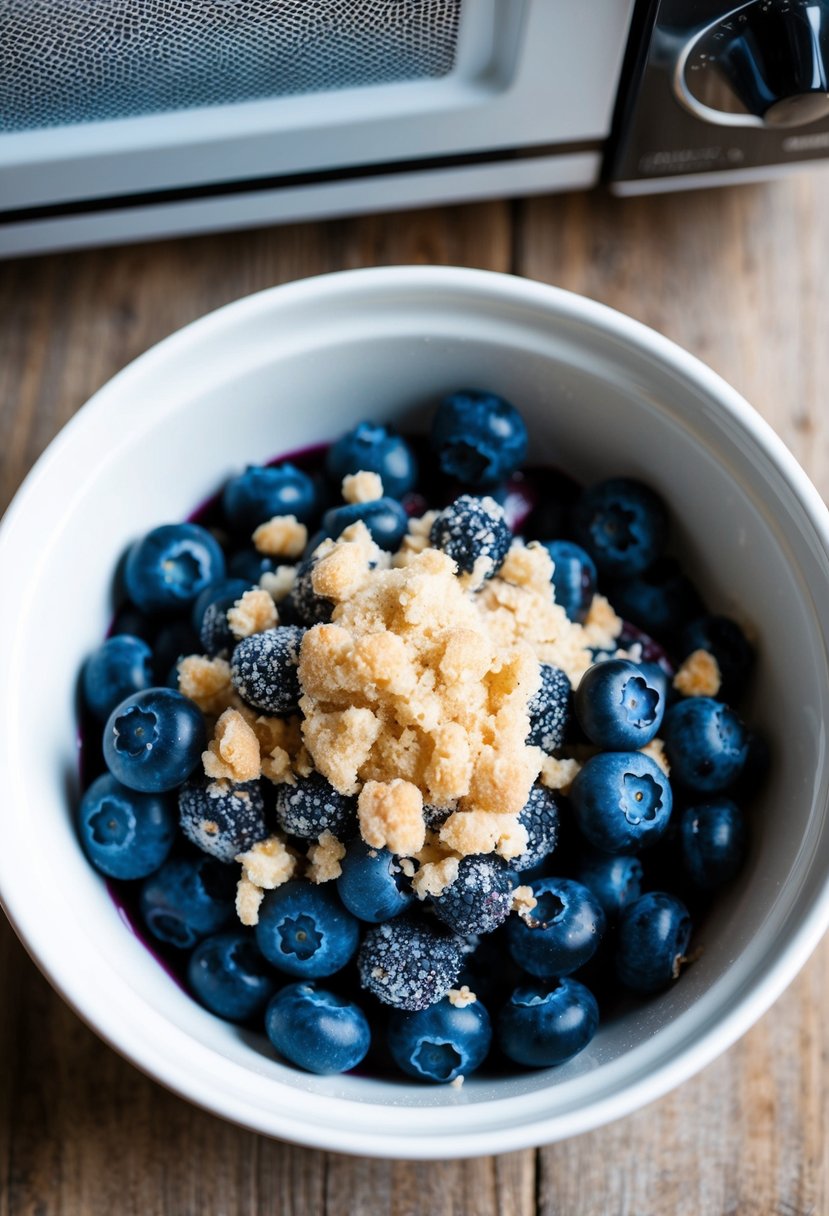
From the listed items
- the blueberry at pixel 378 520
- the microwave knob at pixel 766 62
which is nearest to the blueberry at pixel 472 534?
the blueberry at pixel 378 520

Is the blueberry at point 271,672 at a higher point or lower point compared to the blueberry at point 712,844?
higher

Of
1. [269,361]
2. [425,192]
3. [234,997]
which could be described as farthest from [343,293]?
[234,997]

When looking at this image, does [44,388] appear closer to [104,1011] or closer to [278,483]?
[278,483]

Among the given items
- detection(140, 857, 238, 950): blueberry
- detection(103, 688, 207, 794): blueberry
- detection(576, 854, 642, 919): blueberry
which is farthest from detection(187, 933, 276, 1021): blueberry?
detection(576, 854, 642, 919): blueberry

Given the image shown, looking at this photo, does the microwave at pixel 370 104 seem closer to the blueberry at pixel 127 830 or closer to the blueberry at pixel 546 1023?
the blueberry at pixel 127 830

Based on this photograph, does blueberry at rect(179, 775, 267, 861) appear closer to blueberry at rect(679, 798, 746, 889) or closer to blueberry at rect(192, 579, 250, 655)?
blueberry at rect(192, 579, 250, 655)

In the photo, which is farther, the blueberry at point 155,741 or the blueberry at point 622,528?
the blueberry at point 622,528
